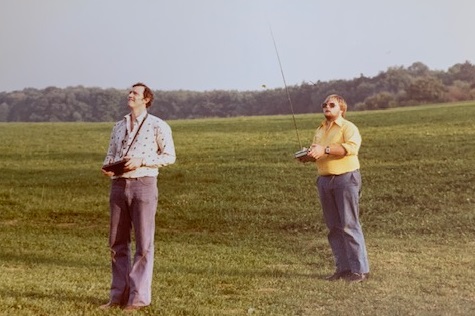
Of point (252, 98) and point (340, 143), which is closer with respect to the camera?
point (340, 143)

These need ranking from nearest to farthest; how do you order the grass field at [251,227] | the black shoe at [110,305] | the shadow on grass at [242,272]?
the black shoe at [110,305] < the grass field at [251,227] < the shadow on grass at [242,272]

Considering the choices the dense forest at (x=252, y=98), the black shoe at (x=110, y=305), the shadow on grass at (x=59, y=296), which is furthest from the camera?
the dense forest at (x=252, y=98)

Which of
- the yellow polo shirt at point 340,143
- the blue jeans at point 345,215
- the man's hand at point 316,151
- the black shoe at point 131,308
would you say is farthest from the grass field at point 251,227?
the man's hand at point 316,151

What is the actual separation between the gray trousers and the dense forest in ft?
64.5

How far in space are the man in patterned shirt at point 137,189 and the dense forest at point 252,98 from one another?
19624 millimetres

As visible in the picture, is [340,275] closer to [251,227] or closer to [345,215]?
[345,215]

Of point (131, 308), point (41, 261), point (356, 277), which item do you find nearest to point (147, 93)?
point (131, 308)

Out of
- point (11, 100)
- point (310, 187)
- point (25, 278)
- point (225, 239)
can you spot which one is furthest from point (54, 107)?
point (25, 278)

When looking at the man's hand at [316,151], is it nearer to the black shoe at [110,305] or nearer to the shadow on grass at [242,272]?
the shadow on grass at [242,272]

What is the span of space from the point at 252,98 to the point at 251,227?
1029 inches

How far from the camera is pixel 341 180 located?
9.66 metres

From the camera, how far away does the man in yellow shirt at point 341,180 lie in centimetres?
956

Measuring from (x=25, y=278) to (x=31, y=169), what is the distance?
1791 centimetres

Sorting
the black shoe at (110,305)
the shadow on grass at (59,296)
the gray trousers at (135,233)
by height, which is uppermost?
the gray trousers at (135,233)
